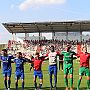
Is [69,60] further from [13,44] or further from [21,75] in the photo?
[13,44]

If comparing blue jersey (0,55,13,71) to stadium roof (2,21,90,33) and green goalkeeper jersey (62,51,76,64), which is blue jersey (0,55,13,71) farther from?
stadium roof (2,21,90,33)

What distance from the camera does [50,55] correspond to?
1548 centimetres

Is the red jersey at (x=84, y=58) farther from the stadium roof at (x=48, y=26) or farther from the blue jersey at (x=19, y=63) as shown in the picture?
the stadium roof at (x=48, y=26)

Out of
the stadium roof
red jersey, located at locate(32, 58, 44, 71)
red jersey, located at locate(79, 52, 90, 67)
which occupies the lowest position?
red jersey, located at locate(32, 58, 44, 71)

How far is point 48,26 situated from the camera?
172 feet

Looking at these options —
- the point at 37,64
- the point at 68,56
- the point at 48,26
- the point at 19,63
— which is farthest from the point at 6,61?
the point at 48,26

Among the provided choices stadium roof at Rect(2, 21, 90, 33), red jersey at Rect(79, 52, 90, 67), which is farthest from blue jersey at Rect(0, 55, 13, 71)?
stadium roof at Rect(2, 21, 90, 33)

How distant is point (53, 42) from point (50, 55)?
139 ft

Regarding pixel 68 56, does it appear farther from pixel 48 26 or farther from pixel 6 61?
pixel 48 26

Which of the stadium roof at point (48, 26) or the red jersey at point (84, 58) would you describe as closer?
the red jersey at point (84, 58)

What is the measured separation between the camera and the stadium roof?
50.4 meters

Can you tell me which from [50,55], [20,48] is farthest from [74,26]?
[50,55]

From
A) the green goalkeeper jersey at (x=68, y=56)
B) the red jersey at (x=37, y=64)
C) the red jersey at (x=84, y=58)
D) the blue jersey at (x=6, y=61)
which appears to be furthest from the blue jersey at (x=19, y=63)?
the red jersey at (x=84, y=58)

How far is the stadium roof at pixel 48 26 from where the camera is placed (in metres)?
50.4
